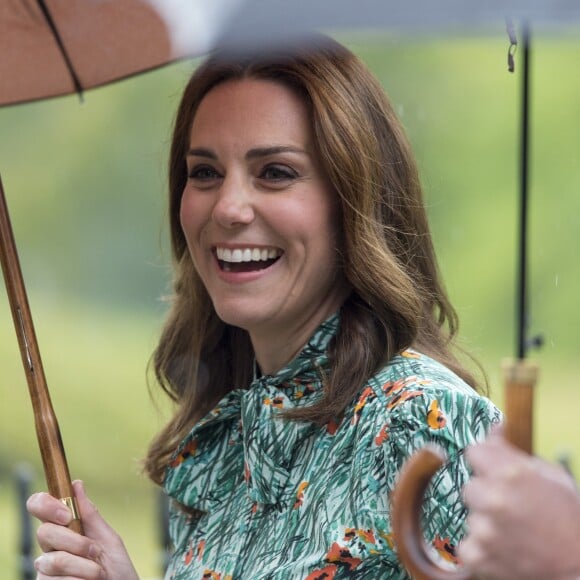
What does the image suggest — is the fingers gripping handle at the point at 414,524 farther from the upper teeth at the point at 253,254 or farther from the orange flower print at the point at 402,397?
the upper teeth at the point at 253,254

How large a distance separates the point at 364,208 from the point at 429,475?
2.93 ft

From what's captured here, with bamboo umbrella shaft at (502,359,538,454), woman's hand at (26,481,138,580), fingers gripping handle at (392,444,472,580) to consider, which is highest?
bamboo umbrella shaft at (502,359,538,454)

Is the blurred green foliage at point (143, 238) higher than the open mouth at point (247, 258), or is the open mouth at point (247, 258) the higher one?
the open mouth at point (247, 258)

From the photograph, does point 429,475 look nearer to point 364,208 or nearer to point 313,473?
point 313,473

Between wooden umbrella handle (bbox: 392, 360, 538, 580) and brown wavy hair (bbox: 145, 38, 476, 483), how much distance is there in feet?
2.27

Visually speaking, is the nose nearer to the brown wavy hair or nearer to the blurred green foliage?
the brown wavy hair

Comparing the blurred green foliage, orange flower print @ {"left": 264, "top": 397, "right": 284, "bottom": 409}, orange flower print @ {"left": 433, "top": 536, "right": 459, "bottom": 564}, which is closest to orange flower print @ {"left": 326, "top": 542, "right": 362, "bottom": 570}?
orange flower print @ {"left": 433, "top": 536, "right": 459, "bottom": 564}

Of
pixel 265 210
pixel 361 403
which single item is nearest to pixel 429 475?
pixel 361 403

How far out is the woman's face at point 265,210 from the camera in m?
2.25

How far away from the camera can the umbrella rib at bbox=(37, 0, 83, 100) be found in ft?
7.79

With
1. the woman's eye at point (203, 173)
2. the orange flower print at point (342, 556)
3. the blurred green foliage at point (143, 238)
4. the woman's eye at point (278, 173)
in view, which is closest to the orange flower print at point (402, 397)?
the orange flower print at point (342, 556)

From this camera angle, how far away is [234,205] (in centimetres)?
225

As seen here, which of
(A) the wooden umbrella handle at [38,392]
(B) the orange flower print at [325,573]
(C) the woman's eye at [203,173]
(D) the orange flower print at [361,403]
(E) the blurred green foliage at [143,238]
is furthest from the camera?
(E) the blurred green foliage at [143,238]

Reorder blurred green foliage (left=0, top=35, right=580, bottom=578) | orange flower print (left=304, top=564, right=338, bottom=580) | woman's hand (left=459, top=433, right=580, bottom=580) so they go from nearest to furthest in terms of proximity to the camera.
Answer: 1. woman's hand (left=459, top=433, right=580, bottom=580)
2. orange flower print (left=304, top=564, right=338, bottom=580)
3. blurred green foliage (left=0, top=35, right=580, bottom=578)
